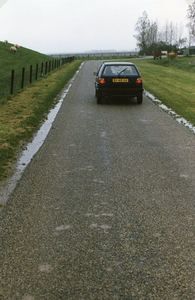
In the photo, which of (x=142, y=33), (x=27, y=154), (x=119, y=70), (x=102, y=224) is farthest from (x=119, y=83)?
(x=142, y=33)

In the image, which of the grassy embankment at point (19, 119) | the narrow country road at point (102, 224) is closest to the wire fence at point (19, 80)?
the grassy embankment at point (19, 119)

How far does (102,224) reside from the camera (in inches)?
166

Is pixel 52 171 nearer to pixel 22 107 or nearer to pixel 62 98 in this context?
pixel 22 107

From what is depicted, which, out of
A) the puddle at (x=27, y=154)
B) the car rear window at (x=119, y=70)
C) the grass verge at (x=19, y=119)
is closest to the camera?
the puddle at (x=27, y=154)

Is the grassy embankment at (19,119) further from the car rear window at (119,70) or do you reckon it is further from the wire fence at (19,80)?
the car rear window at (119,70)

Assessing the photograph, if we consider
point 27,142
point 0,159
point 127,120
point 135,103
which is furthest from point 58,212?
point 135,103

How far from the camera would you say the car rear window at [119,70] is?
14.1 m

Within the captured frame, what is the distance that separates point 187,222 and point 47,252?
5.31ft

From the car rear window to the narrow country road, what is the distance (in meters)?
6.38

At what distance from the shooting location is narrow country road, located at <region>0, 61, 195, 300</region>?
3.12 metres

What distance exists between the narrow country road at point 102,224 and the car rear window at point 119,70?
20.9ft

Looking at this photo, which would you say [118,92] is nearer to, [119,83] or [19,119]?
[119,83]

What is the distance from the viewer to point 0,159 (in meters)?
6.74

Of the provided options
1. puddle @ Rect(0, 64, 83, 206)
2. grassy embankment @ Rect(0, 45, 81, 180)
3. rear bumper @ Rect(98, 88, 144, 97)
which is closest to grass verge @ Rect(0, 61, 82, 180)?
grassy embankment @ Rect(0, 45, 81, 180)
